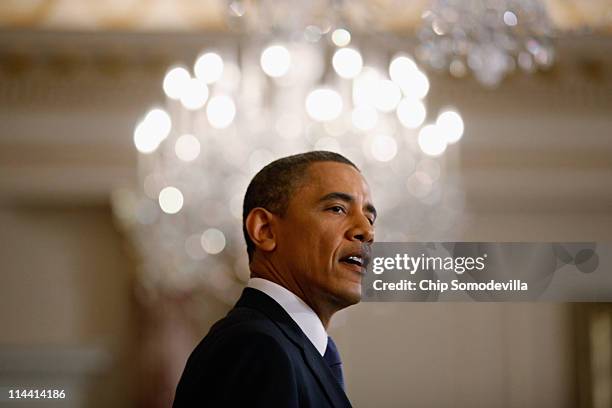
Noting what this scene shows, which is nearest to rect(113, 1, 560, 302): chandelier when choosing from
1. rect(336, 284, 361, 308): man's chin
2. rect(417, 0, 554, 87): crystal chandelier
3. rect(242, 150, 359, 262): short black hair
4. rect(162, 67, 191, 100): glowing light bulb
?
rect(162, 67, 191, 100): glowing light bulb

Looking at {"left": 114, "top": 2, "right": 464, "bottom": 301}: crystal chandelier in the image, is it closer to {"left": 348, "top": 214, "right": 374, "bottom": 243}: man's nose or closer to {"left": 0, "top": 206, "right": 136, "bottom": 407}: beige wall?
{"left": 0, "top": 206, "right": 136, "bottom": 407}: beige wall

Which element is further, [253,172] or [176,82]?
[176,82]

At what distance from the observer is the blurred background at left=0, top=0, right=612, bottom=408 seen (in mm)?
3633

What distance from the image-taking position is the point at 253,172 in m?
3.55

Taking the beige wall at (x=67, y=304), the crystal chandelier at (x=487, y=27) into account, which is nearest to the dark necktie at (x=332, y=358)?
the crystal chandelier at (x=487, y=27)

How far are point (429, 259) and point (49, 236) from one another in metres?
1.72

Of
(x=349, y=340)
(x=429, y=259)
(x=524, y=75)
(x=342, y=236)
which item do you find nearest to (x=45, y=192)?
(x=349, y=340)

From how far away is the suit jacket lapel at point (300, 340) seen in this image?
3.76ft

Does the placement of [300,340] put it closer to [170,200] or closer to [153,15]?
[170,200]

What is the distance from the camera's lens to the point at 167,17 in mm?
4512

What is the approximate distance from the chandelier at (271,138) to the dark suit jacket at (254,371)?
230 centimetres

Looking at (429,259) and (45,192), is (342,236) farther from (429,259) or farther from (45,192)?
(45,192)

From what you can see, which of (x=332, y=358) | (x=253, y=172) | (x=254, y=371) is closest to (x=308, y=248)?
(x=332, y=358)

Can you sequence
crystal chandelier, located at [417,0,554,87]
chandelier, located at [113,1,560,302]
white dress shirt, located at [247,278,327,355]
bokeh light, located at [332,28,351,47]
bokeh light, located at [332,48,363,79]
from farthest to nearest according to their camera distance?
bokeh light, located at [332,28,351,47]
bokeh light, located at [332,48,363,79]
chandelier, located at [113,1,560,302]
crystal chandelier, located at [417,0,554,87]
white dress shirt, located at [247,278,327,355]
